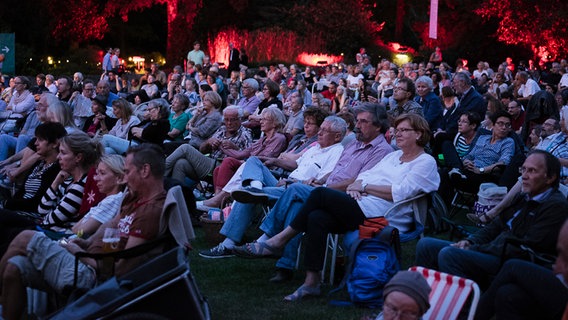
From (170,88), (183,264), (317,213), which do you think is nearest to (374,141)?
(317,213)

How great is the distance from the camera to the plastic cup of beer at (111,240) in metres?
5.24

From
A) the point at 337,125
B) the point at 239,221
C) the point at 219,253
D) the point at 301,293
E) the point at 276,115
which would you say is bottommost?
the point at 219,253

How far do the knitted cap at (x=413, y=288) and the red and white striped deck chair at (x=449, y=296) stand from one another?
0.78 meters

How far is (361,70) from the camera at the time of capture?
75.3 feet

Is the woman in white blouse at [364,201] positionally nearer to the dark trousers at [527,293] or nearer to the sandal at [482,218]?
the sandal at [482,218]

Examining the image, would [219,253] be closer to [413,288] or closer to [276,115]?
[276,115]

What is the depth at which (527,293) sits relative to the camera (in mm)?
4660

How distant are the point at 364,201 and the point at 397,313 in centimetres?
287

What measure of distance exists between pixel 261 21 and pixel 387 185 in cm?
3052

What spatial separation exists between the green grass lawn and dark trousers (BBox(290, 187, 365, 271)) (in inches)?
12.3

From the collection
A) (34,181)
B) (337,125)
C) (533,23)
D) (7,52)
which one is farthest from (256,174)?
(533,23)

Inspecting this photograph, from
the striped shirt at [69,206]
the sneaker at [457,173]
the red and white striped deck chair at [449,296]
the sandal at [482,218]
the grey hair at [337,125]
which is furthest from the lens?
the sneaker at [457,173]

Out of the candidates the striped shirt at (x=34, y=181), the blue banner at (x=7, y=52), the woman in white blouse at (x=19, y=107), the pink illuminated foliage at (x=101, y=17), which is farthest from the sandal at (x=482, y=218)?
the pink illuminated foliage at (x=101, y=17)

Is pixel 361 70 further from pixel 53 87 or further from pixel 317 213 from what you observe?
pixel 317 213
